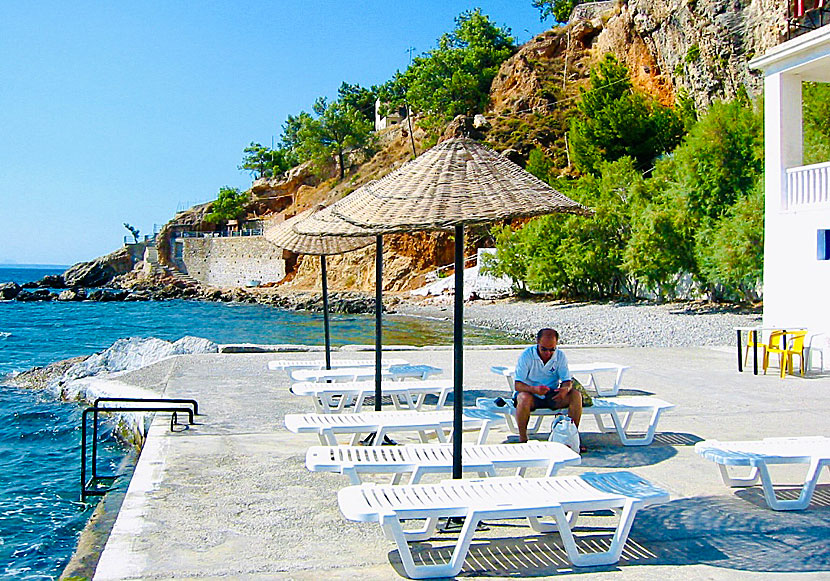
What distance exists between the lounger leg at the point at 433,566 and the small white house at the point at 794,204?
954 cm

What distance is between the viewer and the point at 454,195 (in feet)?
16.2

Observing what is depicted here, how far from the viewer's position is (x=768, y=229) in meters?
12.8

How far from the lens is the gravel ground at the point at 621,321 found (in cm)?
2484

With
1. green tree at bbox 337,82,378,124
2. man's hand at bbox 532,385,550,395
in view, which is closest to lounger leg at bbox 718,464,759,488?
man's hand at bbox 532,385,550,395

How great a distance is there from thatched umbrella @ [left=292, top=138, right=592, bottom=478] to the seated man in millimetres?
1661

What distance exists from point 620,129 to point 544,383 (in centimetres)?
4467

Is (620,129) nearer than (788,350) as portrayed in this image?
No

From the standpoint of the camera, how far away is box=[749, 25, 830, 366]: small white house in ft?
38.6

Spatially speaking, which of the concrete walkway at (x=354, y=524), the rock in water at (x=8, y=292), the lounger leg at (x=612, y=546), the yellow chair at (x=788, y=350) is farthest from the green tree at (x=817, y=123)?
the rock in water at (x=8, y=292)

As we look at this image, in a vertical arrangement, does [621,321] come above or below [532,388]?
below

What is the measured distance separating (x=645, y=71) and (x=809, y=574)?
60.4 metres

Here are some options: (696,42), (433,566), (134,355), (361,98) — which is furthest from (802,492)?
(361,98)

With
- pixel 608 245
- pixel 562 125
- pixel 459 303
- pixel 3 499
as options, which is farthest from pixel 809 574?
pixel 562 125

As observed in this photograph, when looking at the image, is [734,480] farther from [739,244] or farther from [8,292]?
[8,292]
